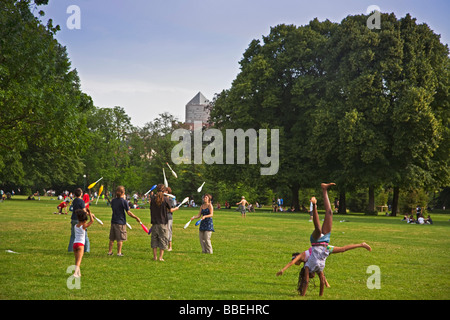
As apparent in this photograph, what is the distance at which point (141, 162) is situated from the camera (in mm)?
94688

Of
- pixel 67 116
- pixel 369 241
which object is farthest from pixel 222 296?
pixel 67 116

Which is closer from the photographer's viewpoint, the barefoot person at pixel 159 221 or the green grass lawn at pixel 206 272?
the green grass lawn at pixel 206 272

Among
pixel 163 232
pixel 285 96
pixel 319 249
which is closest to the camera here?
pixel 319 249

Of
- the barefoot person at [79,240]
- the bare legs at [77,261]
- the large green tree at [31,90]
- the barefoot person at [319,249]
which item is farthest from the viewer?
the large green tree at [31,90]

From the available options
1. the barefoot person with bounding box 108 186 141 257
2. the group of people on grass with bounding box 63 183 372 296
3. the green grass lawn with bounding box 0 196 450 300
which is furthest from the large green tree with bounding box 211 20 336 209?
the barefoot person with bounding box 108 186 141 257

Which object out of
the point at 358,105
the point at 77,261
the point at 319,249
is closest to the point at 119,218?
the point at 77,261

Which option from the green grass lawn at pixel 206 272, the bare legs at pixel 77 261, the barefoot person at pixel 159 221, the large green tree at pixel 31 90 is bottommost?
the green grass lawn at pixel 206 272

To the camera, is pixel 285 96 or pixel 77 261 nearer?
pixel 77 261

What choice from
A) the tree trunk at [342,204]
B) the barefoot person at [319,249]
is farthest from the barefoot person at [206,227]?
the tree trunk at [342,204]

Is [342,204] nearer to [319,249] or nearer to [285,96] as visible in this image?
[285,96]

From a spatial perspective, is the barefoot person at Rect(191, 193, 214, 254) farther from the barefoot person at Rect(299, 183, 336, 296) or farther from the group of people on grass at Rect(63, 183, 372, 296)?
the barefoot person at Rect(299, 183, 336, 296)

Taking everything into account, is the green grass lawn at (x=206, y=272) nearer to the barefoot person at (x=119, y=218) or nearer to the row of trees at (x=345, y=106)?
the barefoot person at (x=119, y=218)

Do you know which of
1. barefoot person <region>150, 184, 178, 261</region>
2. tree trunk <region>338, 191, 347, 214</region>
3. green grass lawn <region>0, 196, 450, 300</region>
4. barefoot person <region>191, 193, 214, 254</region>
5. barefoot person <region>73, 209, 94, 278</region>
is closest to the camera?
green grass lawn <region>0, 196, 450, 300</region>
